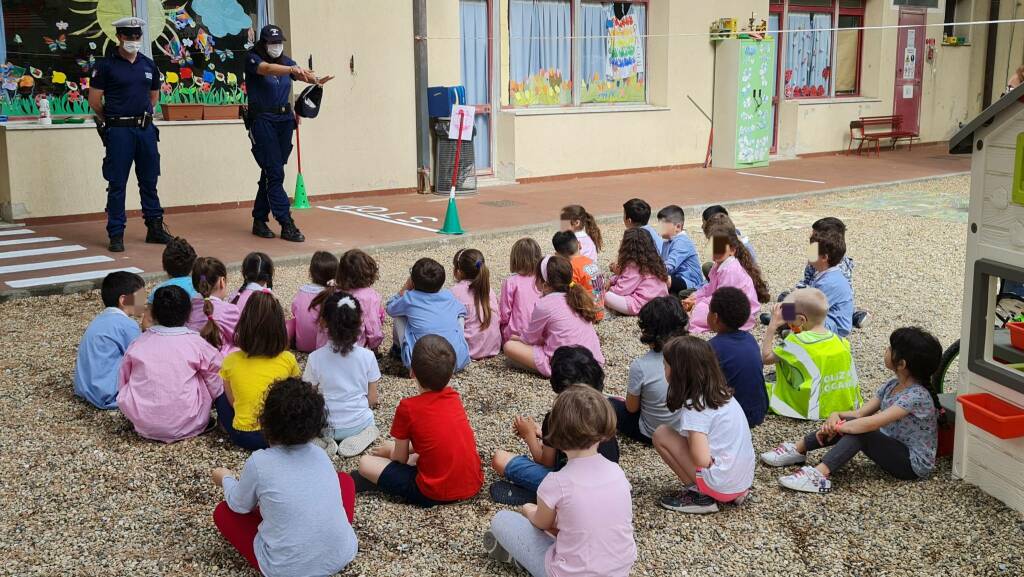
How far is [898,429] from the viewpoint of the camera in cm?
403

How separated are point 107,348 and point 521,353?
2.14 metres

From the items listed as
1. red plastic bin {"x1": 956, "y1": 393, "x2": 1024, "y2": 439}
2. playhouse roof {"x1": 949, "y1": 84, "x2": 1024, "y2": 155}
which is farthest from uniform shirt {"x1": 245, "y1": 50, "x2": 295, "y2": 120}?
red plastic bin {"x1": 956, "y1": 393, "x2": 1024, "y2": 439}

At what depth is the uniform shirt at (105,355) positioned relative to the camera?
484 cm

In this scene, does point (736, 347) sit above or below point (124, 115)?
below

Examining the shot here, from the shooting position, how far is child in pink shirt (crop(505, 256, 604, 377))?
522 centimetres

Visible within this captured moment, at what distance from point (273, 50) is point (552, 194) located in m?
4.48

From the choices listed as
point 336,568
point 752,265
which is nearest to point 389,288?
point 752,265

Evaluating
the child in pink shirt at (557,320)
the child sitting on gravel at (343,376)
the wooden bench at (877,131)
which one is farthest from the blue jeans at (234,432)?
the wooden bench at (877,131)

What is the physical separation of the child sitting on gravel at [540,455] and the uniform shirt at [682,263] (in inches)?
127

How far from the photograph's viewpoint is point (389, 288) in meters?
7.44

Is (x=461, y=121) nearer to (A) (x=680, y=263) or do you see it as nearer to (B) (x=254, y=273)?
(A) (x=680, y=263)

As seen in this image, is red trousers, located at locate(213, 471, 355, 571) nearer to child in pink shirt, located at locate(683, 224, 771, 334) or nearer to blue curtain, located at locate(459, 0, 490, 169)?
child in pink shirt, located at locate(683, 224, 771, 334)

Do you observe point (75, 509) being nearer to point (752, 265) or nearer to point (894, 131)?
point (752, 265)

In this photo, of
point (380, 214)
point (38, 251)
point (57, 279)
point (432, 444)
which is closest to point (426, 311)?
point (432, 444)
